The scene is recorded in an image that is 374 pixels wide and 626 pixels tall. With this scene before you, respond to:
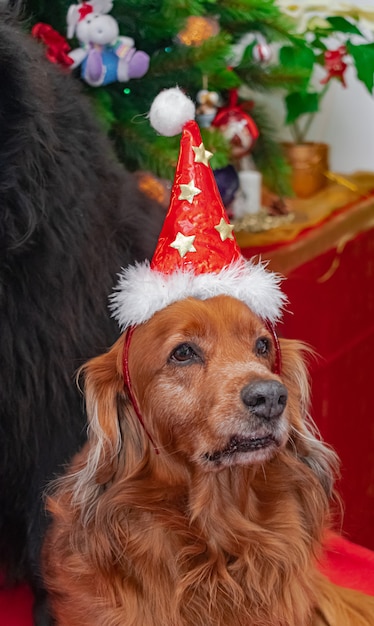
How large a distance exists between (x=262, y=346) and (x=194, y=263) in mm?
137

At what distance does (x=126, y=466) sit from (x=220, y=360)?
20cm

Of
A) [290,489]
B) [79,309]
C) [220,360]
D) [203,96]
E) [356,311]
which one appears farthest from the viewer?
[356,311]

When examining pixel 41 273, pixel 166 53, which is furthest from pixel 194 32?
pixel 41 273

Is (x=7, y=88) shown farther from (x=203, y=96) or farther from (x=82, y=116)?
(x=203, y=96)

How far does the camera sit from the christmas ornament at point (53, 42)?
4.93 feet

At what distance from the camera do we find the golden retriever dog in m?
0.98

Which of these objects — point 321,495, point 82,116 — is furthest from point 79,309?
point 321,495

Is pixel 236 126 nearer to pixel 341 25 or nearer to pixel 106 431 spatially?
pixel 341 25

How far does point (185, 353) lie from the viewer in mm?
978

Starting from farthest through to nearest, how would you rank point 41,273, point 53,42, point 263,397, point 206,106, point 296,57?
point 296,57
point 206,106
point 53,42
point 41,273
point 263,397

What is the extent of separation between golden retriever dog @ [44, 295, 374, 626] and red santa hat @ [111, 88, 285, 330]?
0.07ft

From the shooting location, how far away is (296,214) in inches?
82.4

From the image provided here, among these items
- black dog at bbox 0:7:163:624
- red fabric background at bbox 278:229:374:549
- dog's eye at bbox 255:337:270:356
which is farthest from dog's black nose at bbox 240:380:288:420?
red fabric background at bbox 278:229:374:549

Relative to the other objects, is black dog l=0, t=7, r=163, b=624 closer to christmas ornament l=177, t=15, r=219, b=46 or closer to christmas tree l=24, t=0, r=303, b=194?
christmas tree l=24, t=0, r=303, b=194
